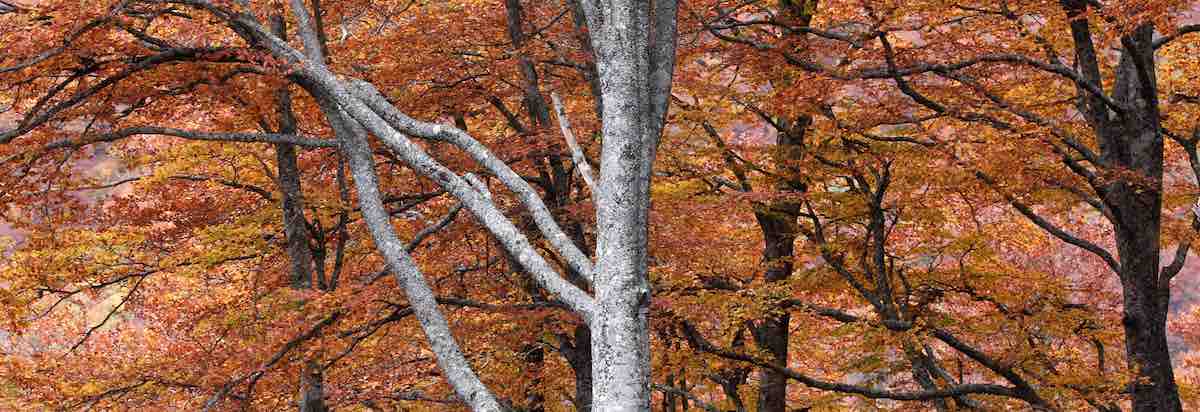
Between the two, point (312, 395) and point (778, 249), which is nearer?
point (312, 395)

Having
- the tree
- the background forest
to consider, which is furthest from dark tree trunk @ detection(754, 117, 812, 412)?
the tree

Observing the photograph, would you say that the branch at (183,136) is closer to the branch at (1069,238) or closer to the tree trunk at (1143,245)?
the branch at (1069,238)

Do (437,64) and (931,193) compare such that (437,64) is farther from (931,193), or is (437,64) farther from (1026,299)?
(1026,299)

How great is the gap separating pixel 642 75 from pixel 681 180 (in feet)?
22.2

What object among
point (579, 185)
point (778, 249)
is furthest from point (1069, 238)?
point (579, 185)

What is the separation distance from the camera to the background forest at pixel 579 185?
6.02 m

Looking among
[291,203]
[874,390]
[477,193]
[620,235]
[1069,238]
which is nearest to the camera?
[620,235]

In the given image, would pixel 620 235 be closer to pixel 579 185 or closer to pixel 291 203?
pixel 291 203

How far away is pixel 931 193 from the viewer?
9.69 metres

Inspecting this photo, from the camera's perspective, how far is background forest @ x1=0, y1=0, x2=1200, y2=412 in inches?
237

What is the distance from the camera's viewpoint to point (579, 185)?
39.5 ft

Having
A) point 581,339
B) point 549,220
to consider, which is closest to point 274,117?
point 581,339

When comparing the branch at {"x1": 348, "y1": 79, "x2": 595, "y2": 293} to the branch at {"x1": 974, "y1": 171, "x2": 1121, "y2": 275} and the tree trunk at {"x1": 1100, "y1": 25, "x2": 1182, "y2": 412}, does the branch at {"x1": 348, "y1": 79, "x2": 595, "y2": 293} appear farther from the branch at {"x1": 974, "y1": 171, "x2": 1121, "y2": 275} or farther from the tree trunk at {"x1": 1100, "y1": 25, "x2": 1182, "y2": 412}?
the tree trunk at {"x1": 1100, "y1": 25, "x2": 1182, "y2": 412}

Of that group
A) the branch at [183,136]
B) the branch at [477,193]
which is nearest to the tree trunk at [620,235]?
the branch at [477,193]
